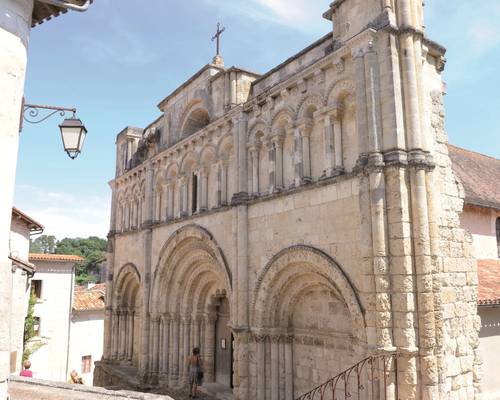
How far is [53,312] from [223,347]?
53.0 ft

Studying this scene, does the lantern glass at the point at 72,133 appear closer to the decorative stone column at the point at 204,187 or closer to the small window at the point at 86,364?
the decorative stone column at the point at 204,187

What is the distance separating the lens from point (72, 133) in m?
6.52

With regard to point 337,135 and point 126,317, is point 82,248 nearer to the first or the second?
point 126,317

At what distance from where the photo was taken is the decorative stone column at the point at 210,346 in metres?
14.7

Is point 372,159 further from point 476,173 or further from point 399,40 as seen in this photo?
point 476,173

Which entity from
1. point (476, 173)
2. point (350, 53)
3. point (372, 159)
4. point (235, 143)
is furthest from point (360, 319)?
Answer: point (476, 173)

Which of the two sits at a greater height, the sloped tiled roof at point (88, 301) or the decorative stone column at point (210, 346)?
the sloped tiled roof at point (88, 301)

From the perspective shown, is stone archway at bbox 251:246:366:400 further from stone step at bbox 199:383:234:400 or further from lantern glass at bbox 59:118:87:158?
lantern glass at bbox 59:118:87:158

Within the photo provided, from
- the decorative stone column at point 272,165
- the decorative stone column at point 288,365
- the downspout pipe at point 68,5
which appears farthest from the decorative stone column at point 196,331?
the downspout pipe at point 68,5

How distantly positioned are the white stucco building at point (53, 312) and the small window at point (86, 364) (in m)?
1.91

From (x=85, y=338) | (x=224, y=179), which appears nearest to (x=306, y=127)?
(x=224, y=179)

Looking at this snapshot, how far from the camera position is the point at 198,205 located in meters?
14.4

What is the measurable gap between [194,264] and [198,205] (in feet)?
6.62

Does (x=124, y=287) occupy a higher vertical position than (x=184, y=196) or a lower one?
lower
